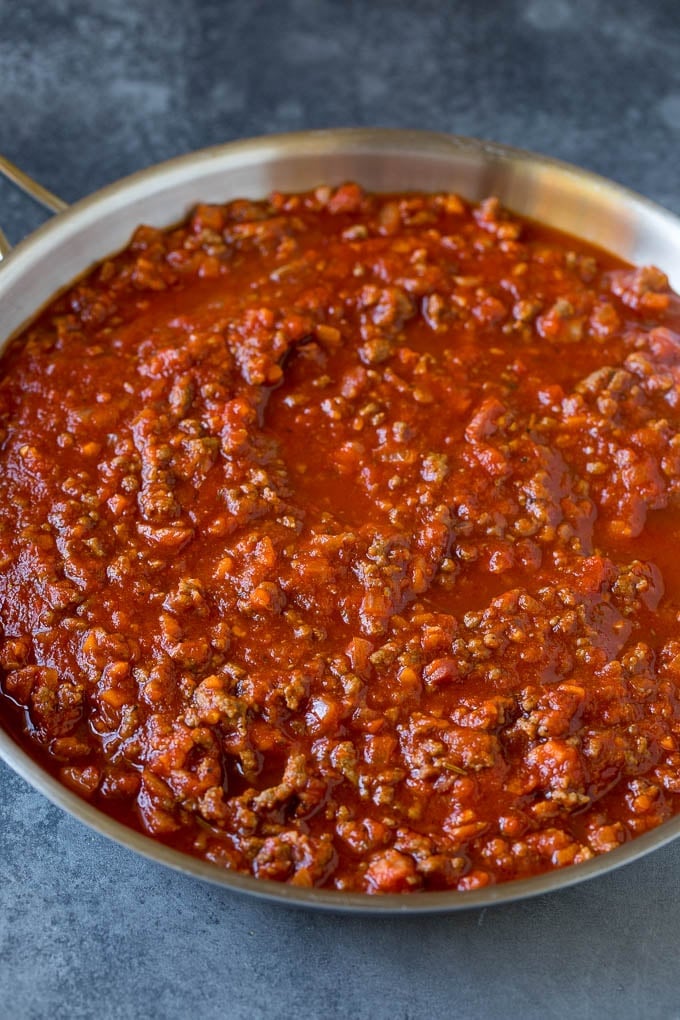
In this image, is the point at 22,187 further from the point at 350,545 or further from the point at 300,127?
the point at 350,545

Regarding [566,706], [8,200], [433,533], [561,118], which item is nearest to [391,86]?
[561,118]

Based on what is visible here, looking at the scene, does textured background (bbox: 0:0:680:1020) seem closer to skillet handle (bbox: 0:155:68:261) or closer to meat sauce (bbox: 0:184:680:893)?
meat sauce (bbox: 0:184:680:893)

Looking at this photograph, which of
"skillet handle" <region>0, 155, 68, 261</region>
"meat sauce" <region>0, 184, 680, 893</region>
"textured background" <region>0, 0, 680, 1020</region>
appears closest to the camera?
"meat sauce" <region>0, 184, 680, 893</region>

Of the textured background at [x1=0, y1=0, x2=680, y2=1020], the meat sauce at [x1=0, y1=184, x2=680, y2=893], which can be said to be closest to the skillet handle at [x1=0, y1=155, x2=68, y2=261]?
the meat sauce at [x1=0, y1=184, x2=680, y2=893]

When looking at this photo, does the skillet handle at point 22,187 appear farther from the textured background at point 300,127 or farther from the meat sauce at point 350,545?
the textured background at point 300,127

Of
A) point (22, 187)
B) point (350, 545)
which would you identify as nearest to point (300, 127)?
point (22, 187)

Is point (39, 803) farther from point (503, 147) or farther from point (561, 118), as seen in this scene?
point (561, 118)
